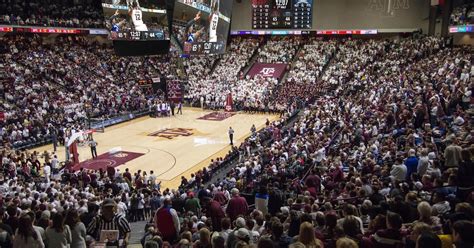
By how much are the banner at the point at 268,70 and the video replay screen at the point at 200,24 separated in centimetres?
1405

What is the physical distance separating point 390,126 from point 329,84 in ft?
70.5

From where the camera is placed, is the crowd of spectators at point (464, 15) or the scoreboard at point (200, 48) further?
the crowd of spectators at point (464, 15)

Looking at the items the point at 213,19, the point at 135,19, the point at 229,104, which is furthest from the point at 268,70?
the point at 135,19

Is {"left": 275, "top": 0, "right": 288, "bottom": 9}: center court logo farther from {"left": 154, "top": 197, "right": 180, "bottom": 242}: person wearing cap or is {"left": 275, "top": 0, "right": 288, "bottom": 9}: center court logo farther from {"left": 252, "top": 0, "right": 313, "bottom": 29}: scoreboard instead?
{"left": 154, "top": 197, "right": 180, "bottom": 242}: person wearing cap


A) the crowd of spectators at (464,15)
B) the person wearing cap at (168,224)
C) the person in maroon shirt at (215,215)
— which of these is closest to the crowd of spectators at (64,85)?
the person in maroon shirt at (215,215)

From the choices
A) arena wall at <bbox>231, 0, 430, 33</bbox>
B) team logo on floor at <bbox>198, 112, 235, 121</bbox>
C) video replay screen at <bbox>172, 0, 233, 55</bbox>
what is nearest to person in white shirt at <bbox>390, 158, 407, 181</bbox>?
video replay screen at <bbox>172, 0, 233, 55</bbox>

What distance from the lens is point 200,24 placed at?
26.7 m

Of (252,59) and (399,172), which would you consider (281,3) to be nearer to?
(252,59)

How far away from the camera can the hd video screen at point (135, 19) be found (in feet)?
91.5

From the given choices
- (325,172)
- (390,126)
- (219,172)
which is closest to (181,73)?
(219,172)

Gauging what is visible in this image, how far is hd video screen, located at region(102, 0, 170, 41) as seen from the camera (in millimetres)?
27875

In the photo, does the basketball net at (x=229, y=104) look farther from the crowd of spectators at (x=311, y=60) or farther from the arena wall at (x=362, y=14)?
the arena wall at (x=362, y=14)

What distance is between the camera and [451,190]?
7.27m

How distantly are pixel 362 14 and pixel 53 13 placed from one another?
91.4 ft
